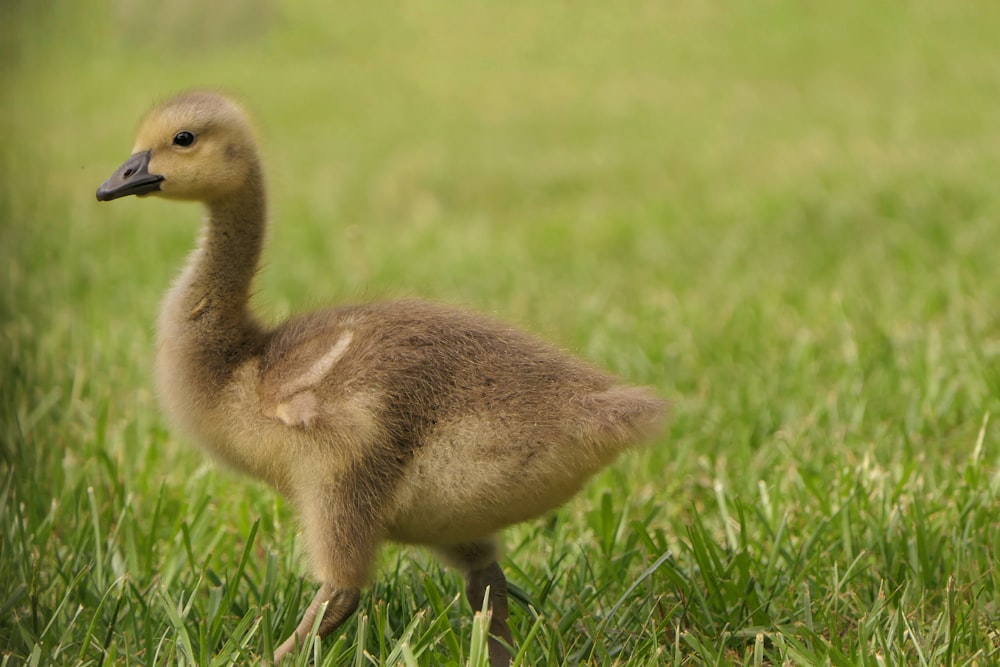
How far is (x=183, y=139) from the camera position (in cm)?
313

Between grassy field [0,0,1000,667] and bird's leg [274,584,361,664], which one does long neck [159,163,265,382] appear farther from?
bird's leg [274,584,361,664]

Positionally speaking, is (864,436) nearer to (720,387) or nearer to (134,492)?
(720,387)

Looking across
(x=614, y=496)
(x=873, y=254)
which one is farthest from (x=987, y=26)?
(x=614, y=496)

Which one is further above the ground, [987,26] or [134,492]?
[987,26]

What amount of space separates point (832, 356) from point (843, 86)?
9.76m

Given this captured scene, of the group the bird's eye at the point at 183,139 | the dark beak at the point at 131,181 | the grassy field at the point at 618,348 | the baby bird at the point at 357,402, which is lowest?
the grassy field at the point at 618,348

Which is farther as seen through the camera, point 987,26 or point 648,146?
point 987,26

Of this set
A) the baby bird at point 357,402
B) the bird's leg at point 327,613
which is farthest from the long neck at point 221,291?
the bird's leg at point 327,613

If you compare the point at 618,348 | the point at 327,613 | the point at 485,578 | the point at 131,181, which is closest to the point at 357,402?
the point at 327,613

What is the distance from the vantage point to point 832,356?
5293 mm

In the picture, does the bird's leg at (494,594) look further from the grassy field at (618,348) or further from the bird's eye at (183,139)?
the bird's eye at (183,139)

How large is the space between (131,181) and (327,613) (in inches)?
46.0

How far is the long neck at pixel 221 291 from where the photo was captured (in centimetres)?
310

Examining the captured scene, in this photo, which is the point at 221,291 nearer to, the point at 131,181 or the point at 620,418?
the point at 131,181
